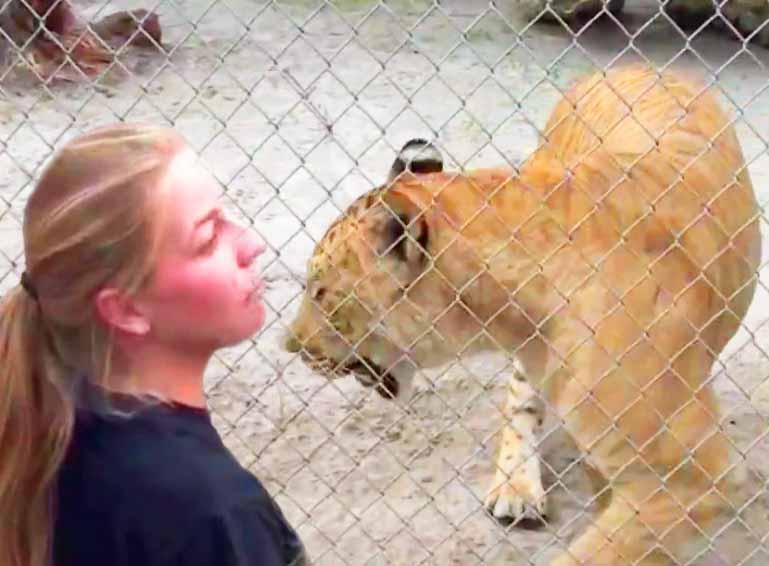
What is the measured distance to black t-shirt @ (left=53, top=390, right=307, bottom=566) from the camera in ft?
5.80

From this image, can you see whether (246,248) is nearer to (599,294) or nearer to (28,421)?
(28,421)

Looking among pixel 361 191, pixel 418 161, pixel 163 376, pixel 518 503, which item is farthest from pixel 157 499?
pixel 361 191

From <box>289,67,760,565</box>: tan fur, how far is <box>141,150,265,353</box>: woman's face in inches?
58.9

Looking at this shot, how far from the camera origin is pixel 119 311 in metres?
1.86

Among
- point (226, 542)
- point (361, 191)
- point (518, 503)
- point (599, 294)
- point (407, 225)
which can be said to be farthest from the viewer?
point (361, 191)

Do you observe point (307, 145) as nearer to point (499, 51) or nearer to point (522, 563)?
point (499, 51)

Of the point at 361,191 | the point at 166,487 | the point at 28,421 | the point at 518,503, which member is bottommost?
the point at 361,191

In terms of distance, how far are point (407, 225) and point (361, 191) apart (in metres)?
2.32

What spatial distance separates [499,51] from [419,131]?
4.49ft

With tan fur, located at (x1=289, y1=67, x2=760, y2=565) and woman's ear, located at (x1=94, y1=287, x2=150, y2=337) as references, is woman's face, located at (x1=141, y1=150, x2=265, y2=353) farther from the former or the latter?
tan fur, located at (x1=289, y1=67, x2=760, y2=565)

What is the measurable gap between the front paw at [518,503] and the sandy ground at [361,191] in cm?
4

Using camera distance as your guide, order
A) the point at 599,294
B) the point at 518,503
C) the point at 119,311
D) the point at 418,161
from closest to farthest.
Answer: the point at 119,311 → the point at 599,294 → the point at 418,161 → the point at 518,503

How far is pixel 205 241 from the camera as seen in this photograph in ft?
6.30

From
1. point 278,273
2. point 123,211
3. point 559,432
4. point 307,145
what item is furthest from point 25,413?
point 307,145
